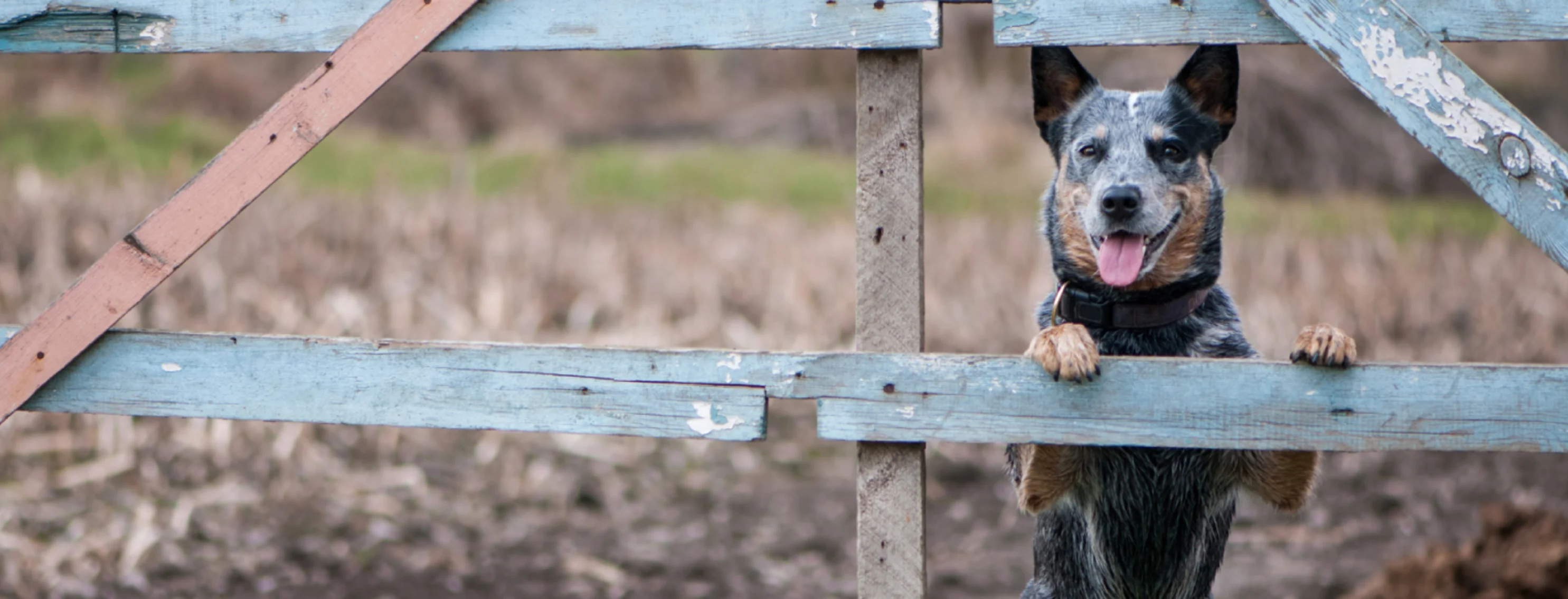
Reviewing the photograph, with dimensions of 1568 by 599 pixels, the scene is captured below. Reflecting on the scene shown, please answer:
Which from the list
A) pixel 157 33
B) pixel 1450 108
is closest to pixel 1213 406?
pixel 1450 108

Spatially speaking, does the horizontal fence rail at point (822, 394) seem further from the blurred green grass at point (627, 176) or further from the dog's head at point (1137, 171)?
the blurred green grass at point (627, 176)

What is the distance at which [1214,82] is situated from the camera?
10.9 feet

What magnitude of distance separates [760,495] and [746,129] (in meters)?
10.8

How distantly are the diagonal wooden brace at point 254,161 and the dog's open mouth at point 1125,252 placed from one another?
1508mm

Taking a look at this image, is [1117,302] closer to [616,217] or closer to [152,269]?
[152,269]

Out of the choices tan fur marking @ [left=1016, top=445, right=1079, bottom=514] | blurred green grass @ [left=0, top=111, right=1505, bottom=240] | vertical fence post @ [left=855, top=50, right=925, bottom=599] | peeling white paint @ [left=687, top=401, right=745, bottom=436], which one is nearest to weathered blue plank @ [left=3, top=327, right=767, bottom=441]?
peeling white paint @ [left=687, top=401, right=745, bottom=436]

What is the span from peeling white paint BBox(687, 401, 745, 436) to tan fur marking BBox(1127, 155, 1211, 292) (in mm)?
1076

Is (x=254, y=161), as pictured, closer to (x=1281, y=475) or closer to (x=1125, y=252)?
(x=1125, y=252)

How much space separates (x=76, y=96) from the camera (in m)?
14.6

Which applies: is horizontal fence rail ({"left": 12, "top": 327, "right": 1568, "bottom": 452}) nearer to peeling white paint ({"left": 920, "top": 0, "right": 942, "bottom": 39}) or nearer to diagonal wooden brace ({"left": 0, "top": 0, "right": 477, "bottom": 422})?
diagonal wooden brace ({"left": 0, "top": 0, "right": 477, "bottom": 422})

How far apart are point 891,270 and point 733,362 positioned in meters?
0.37

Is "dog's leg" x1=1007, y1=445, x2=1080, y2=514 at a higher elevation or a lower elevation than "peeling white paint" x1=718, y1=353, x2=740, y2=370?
lower

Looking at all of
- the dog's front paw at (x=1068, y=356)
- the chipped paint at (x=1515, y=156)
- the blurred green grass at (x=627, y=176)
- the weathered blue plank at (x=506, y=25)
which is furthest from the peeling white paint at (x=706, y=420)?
the blurred green grass at (x=627, y=176)

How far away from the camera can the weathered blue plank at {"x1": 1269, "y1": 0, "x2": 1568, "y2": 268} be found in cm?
246
